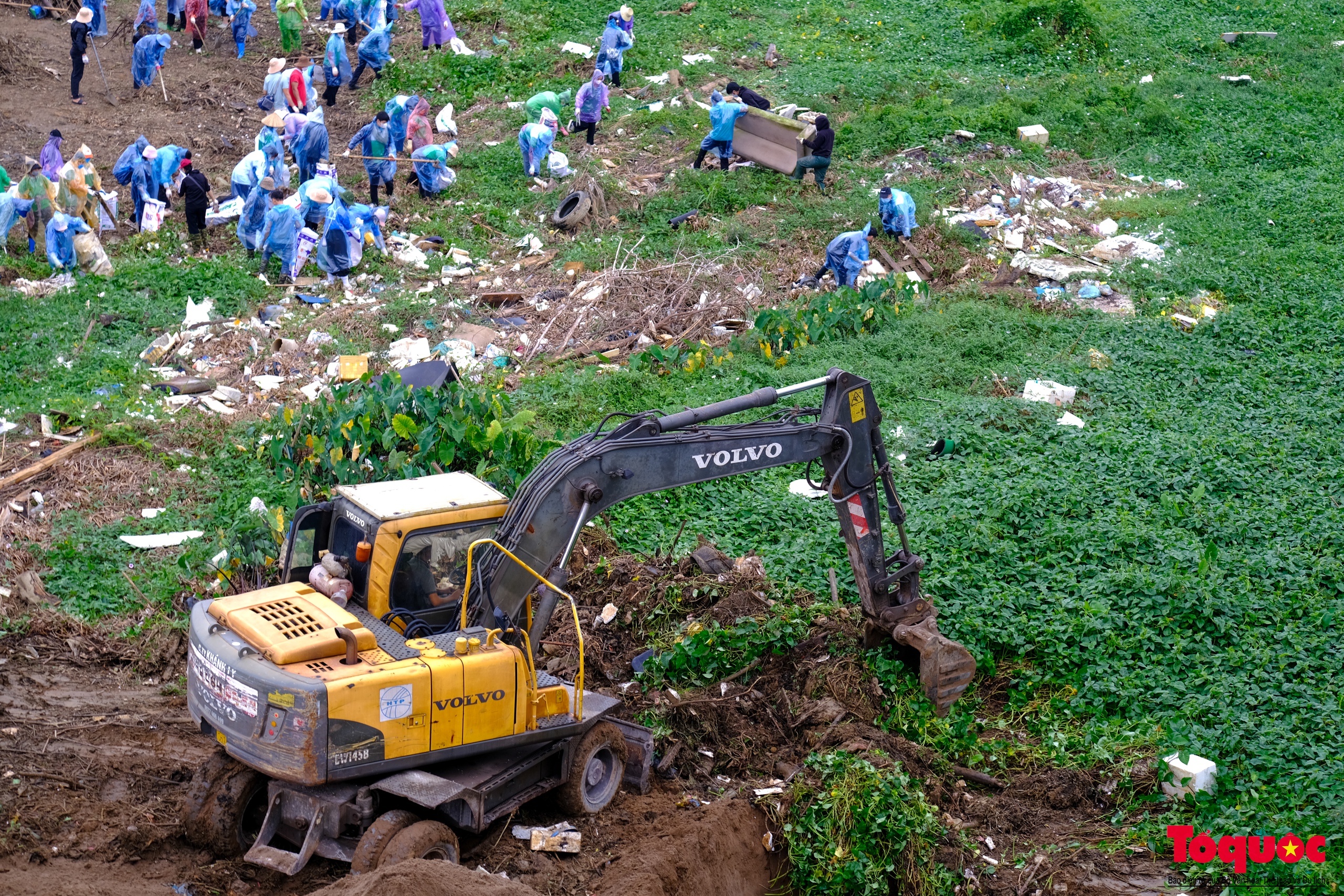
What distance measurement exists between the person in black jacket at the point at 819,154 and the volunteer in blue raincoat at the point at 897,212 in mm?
1909

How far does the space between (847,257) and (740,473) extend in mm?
9025

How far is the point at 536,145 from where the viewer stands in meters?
19.0

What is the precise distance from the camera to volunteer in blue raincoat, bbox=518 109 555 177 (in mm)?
19000

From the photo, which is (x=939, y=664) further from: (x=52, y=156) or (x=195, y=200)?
(x=52, y=156)

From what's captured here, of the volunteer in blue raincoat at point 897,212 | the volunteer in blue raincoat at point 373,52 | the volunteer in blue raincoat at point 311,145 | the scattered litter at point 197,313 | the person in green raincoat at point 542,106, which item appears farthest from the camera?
the volunteer in blue raincoat at point 373,52

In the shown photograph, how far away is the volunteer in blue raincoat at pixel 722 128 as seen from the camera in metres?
19.0

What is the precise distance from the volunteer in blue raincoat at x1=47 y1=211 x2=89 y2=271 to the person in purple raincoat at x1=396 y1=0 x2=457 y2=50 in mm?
10461

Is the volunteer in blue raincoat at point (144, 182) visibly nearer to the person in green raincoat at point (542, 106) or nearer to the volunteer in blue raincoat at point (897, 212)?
the person in green raincoat at point (542, 106)

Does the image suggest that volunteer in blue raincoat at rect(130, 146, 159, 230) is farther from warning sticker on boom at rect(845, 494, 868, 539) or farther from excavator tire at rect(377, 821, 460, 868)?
excavator tire at rect(377, 821, 460, 868)

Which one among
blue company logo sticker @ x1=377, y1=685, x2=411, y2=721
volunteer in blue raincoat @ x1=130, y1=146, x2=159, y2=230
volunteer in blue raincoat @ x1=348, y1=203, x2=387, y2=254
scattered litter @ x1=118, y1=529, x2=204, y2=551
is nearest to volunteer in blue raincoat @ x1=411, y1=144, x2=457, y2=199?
volunteer in blue raincoat @ x1=348, y1=203, x2=387, y2=254

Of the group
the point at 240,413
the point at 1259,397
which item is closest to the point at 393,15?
the point at 240,413

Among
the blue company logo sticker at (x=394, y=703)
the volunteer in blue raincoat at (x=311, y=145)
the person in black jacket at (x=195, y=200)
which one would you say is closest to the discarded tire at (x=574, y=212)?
the volunteer in blue raincoat at (x=311, y=145)

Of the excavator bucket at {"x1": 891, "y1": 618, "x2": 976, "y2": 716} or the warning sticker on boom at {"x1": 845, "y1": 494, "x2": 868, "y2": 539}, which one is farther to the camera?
the excavator bucket at {"x1": 891, "y1": 618, "x2": 976, "y2": 716}

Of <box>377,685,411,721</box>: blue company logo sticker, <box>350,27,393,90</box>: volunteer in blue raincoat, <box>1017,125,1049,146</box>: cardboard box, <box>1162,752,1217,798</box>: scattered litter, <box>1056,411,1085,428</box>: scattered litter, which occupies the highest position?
<box>350,27,393,90</box>: volunteer in blue raincoat
